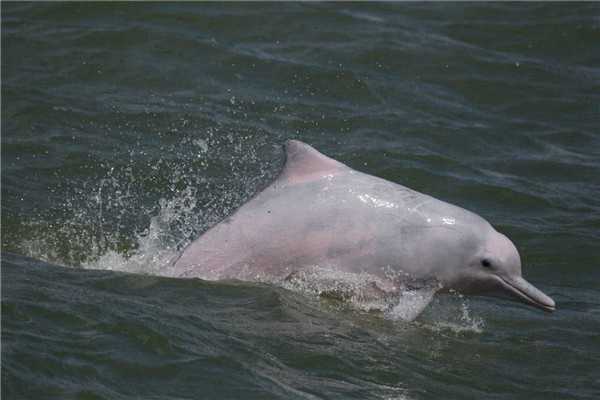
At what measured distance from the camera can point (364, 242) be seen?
11320 mm

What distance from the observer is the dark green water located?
985cm

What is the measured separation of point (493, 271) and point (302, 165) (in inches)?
80.2

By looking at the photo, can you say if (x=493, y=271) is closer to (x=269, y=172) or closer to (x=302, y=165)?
(x=302, y=165)

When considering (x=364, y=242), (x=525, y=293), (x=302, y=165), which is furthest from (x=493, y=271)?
(x=302, y=165)

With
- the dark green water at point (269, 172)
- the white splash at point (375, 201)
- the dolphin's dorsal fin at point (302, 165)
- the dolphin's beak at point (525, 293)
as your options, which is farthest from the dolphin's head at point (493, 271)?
the dolphin's dorsal fin at point (302, 165)

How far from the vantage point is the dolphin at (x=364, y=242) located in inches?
446

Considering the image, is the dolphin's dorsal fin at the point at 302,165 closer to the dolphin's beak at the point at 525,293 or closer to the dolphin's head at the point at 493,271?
the dolphin's head at the point at 493,271

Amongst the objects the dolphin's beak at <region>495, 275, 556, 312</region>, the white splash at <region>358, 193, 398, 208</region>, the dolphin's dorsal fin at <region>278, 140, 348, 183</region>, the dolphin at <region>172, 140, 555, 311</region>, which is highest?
the dolphin's dorsal fin at <region>278, 140, 348, 183</region>

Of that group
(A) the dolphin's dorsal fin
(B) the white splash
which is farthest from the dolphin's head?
(A) the dolphin's dorsal fin

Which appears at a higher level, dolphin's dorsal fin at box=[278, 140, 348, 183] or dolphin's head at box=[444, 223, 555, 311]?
dolphin's dorsal fin at box=[278, 140, 348, 183]

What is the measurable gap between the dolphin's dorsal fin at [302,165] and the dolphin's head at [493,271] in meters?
1.49

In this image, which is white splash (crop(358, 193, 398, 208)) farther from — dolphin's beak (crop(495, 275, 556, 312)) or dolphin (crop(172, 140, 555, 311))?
dolphin's beak (crop(495, 275, 556, 312))

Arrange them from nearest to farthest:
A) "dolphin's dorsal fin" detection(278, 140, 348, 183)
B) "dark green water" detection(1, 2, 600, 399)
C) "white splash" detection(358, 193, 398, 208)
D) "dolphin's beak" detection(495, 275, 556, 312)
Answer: "dark green water" detection(1, 2, 600, 399)
"dolphin's beak" detection(495, 275, 556, 312)
"white splash" detection(358, 193, 398, 208)
"dolphin's dorsal fin" detection(278, 140, 348, 183)

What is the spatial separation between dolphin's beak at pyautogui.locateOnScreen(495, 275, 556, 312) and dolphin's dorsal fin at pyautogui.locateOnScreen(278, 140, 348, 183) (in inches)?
74.6
